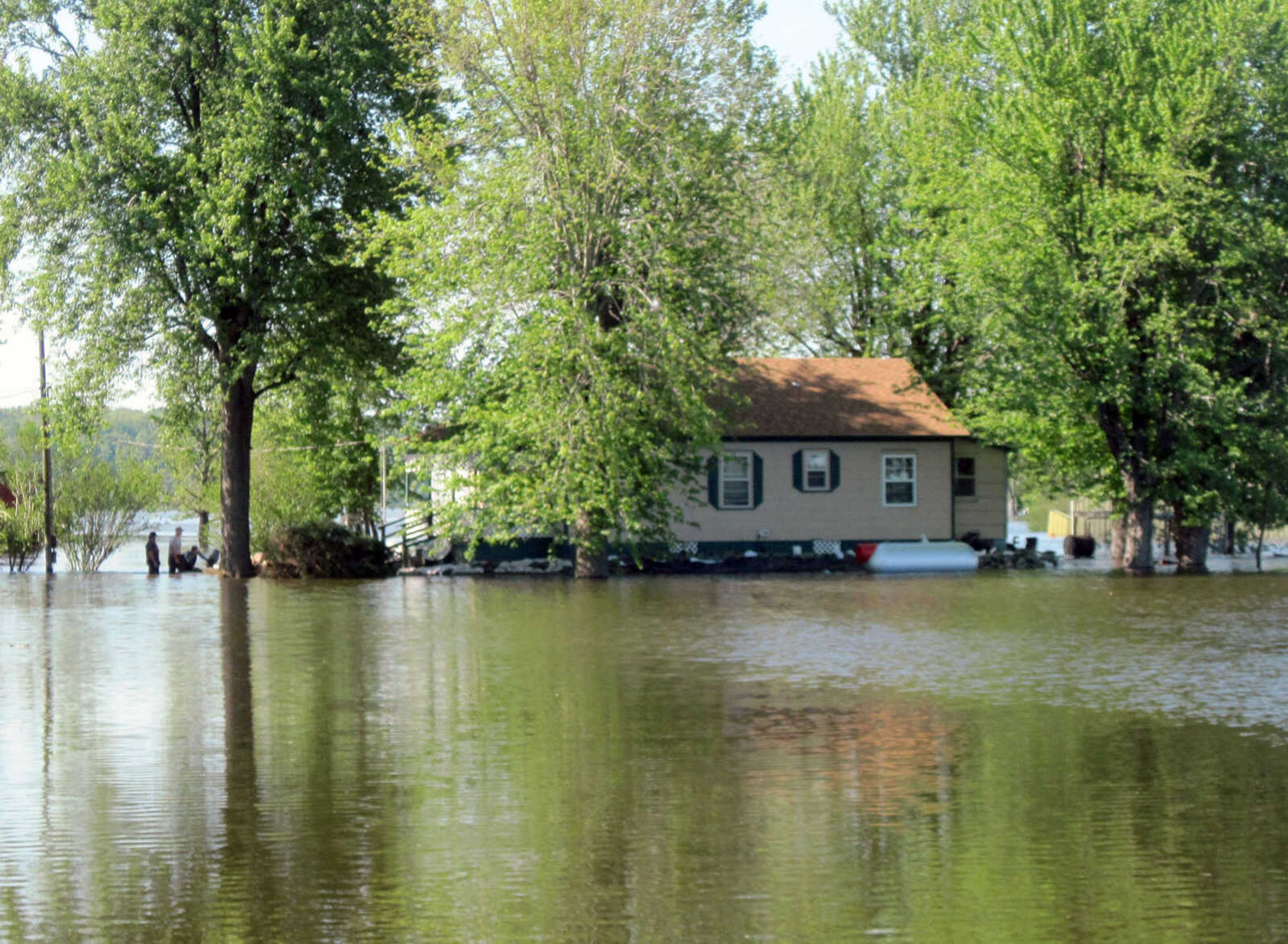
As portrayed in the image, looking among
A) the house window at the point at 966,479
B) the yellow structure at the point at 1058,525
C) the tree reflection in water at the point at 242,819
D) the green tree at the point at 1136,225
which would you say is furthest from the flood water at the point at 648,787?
the yellow structure at the point at 1058,525

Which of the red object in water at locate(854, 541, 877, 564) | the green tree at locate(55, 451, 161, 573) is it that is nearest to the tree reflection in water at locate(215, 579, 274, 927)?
the red object in water at locate(854, 541, 877, 564)

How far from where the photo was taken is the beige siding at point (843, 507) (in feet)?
150

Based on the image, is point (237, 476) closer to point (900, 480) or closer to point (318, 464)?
point (318, 464)

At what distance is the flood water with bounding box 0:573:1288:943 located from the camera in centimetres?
851

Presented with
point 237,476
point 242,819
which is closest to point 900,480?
point 237,476

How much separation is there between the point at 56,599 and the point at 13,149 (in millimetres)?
13617

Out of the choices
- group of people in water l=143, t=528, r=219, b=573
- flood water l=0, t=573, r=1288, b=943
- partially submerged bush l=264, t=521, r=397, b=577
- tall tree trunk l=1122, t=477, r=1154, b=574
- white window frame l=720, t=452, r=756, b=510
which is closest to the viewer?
flood water l=0, t=573, r=1288, b=943

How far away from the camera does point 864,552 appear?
4553cm

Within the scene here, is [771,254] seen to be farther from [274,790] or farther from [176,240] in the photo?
[274,790]

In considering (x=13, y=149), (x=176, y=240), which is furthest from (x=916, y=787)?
(x=13, y=149)

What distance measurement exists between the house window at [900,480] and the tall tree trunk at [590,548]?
30.9 feet

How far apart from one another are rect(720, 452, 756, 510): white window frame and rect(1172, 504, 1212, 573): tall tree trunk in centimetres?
1195

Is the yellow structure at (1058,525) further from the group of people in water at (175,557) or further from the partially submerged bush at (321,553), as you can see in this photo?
the group of people in water at (175,557)

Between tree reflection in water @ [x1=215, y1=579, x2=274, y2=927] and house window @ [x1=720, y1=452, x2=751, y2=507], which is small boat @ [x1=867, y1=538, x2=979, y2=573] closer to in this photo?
house window @ [x1=720, y1=452, x2=751, y2=507]
